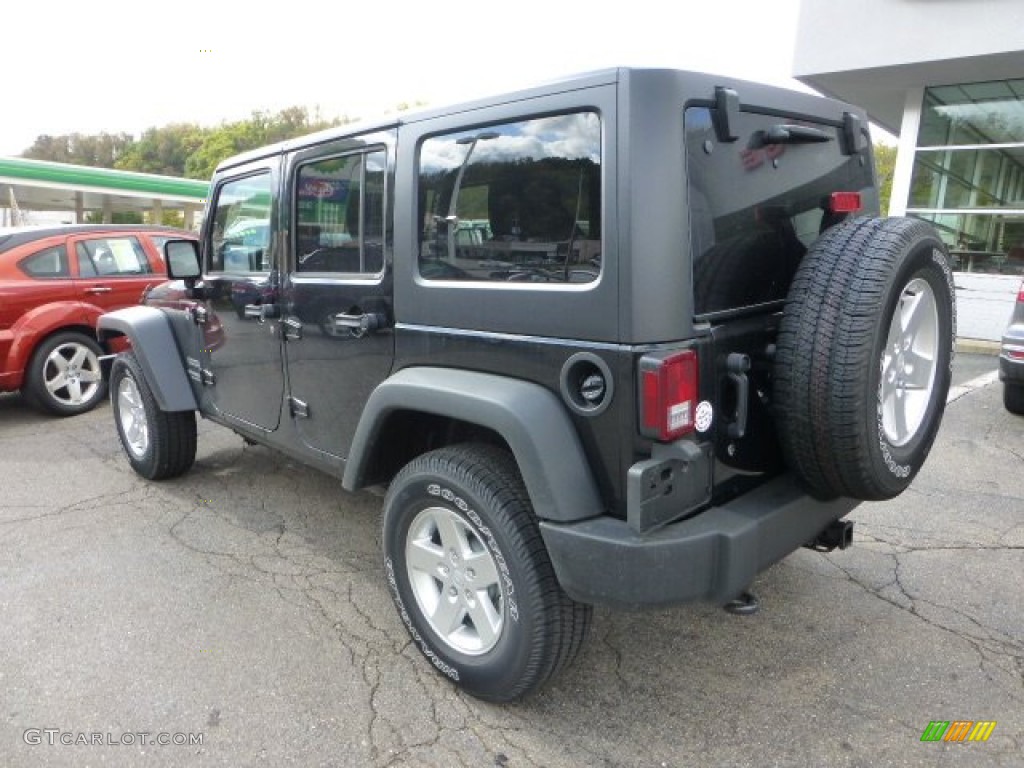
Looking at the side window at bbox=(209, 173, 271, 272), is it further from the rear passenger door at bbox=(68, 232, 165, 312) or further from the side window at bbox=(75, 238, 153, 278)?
the side window at bbox=(75, 238, 153, 278)

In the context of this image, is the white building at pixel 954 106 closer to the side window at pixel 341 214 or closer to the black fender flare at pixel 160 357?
the side window at pixel 341 214

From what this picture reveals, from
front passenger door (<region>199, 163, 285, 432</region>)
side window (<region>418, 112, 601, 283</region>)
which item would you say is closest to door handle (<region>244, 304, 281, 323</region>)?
front passenger door (<region>199, 163, 285, 432</region>)

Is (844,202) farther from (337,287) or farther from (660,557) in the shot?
(337,287)

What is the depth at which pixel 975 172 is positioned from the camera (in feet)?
35.8

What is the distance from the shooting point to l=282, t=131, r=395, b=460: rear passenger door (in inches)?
108

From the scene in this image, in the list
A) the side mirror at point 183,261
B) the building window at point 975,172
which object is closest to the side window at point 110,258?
the side mirror at point 183,261

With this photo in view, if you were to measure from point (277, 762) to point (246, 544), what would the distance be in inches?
67.4

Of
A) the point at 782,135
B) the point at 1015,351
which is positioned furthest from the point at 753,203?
the point at 1015,351

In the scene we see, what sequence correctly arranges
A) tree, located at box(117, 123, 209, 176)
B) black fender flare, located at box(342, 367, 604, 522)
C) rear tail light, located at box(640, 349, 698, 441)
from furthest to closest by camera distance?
tree, located at box(117, 123, 209, 176)
black fender flare, located at box(342, 367, 604, 522)
rear tail light, located at box(640, 349, 698, 441)

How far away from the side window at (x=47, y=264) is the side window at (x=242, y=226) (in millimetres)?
3486

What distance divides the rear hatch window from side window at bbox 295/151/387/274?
1187mm

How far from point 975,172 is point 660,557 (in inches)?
457

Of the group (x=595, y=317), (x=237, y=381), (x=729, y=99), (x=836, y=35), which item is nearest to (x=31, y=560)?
(x=237, y=381)

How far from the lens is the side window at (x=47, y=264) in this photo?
6398 millimetres
